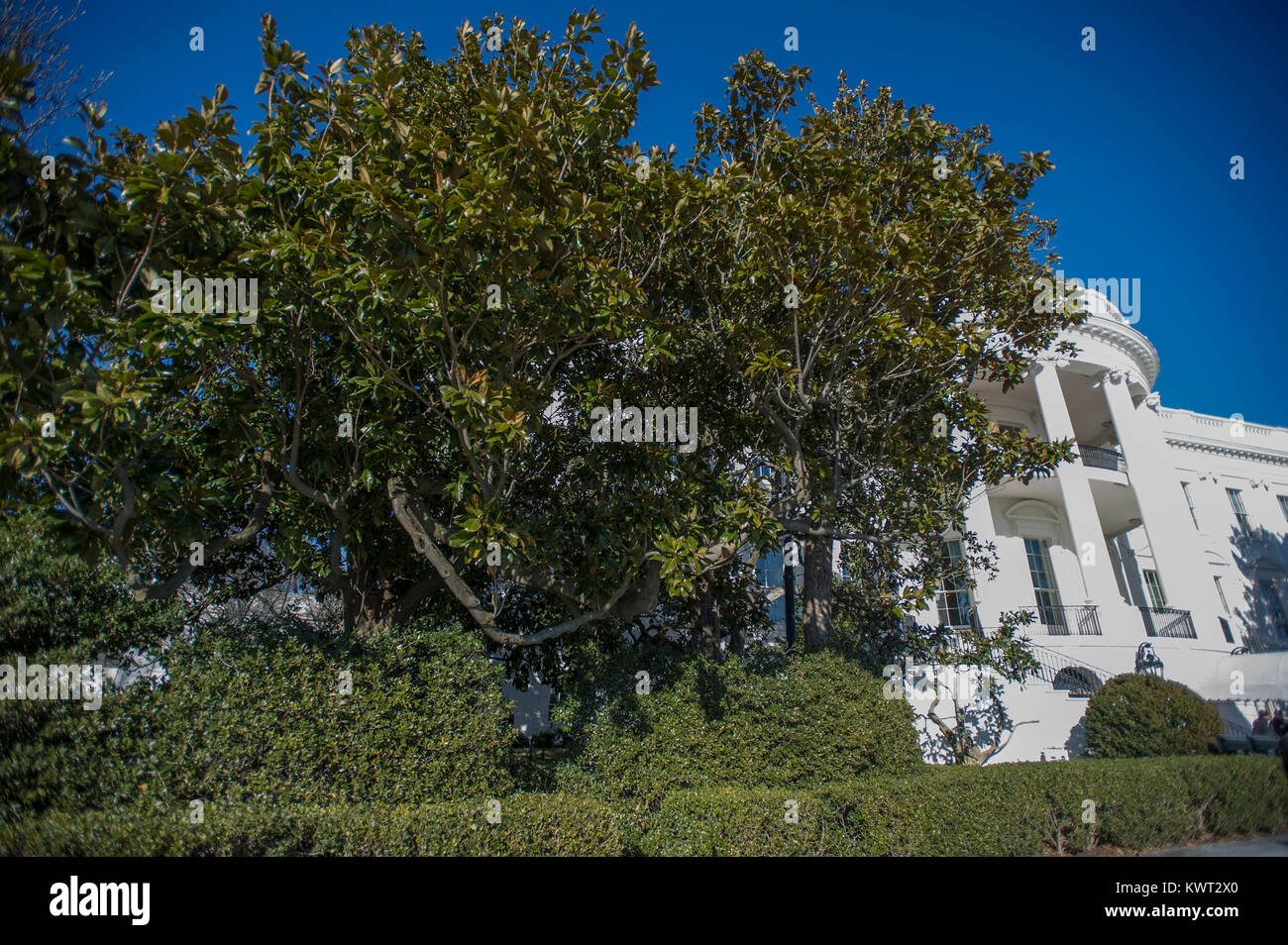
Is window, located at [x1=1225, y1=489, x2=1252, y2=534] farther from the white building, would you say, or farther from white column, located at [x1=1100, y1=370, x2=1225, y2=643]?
white column, located at [x1=1100, y1=370, x2=1225, y2=643]

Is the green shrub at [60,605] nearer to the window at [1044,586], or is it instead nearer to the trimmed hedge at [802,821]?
the trimmed hedge at [802,821]

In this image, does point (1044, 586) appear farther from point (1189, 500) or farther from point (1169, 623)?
point (1189, 500)

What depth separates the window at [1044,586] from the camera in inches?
774

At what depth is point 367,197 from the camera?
5.84 meters

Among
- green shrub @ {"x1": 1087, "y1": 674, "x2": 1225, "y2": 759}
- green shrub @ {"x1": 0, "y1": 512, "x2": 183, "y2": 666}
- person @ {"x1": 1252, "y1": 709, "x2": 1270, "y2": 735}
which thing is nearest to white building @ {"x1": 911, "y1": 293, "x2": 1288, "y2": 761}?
person @ {"x1": 1252, "y1": 709, "x2": 1270, "y2": 735}

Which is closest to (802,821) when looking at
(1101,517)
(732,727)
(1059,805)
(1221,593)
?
(732,727)

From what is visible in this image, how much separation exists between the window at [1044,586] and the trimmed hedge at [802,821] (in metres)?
7.99

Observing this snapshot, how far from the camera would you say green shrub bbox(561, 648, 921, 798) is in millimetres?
8969

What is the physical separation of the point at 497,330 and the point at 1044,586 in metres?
21.0

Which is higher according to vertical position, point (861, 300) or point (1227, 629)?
point (861, 300)

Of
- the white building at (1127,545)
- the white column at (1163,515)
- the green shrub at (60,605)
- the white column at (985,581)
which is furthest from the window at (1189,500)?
the green shrub at (60,605)

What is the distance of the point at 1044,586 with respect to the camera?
21266 millimetres
